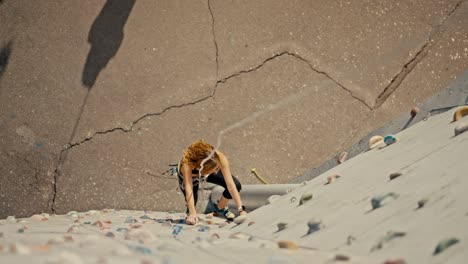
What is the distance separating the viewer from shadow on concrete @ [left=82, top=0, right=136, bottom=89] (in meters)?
5.60

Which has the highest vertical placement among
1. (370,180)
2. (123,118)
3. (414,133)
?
(123,118)

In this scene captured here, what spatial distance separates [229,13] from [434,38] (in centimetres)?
152

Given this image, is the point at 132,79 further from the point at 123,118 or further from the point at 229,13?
the point at 229,13

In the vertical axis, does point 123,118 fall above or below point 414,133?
above

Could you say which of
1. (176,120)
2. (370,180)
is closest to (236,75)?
(176,120)

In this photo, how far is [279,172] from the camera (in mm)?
5523

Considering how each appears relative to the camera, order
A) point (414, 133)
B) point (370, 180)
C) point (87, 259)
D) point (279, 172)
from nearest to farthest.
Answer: point (87, 259), point (370, 180), point (414, 133), point (279, 172)

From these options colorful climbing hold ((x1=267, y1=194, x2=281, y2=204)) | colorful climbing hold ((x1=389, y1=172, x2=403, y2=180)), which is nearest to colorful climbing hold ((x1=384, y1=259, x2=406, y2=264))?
colorful climbing hold ((x1=389, y1=172, x2=403, y2=180))

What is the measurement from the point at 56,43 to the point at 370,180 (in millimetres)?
3236

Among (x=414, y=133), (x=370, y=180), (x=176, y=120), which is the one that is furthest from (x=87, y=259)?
(x=176, y=120)

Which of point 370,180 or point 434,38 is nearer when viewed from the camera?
point 370,180

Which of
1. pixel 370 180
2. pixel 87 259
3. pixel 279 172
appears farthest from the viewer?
pixel 279 172

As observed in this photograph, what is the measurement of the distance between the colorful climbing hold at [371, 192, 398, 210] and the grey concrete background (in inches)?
118

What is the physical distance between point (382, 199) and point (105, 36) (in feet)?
11.6
